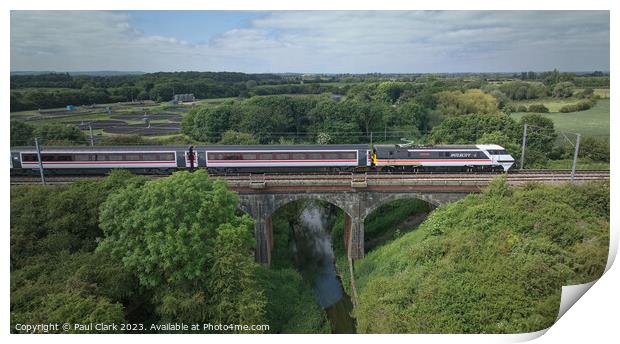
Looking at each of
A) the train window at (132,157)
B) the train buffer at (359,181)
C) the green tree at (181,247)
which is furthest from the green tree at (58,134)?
the train buffer at (359,181)

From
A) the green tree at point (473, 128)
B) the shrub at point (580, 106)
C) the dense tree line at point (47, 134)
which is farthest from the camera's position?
the green tree at point (473, 128)

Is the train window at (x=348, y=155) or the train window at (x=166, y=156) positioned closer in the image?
the train window at (x=166, y=156)

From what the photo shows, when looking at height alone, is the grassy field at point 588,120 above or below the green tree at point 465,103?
below

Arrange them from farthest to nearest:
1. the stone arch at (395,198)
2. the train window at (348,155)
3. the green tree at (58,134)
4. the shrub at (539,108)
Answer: the shrub at (539,108) → the green tree at (58,134) → the train window at (348,155) → the stone arch at (395,198)

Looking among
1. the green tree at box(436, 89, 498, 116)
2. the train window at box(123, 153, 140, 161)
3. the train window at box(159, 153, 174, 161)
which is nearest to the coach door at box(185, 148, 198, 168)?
the train window at box(159, 153, 174, 161)

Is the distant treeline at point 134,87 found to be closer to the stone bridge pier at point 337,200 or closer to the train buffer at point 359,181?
the stone bridge pier at point 337,200

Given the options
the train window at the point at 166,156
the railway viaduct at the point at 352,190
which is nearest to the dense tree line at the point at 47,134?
the train window at the point at 166,156

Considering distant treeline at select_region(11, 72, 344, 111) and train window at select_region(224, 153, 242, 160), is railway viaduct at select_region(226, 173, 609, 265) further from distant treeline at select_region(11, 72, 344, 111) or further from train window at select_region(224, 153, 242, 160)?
distant treeline at select_region(11, 72, 344, 111)

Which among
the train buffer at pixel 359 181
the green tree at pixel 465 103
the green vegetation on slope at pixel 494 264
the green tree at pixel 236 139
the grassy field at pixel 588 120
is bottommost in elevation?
the green vegetation on slope at pixel 494 264
